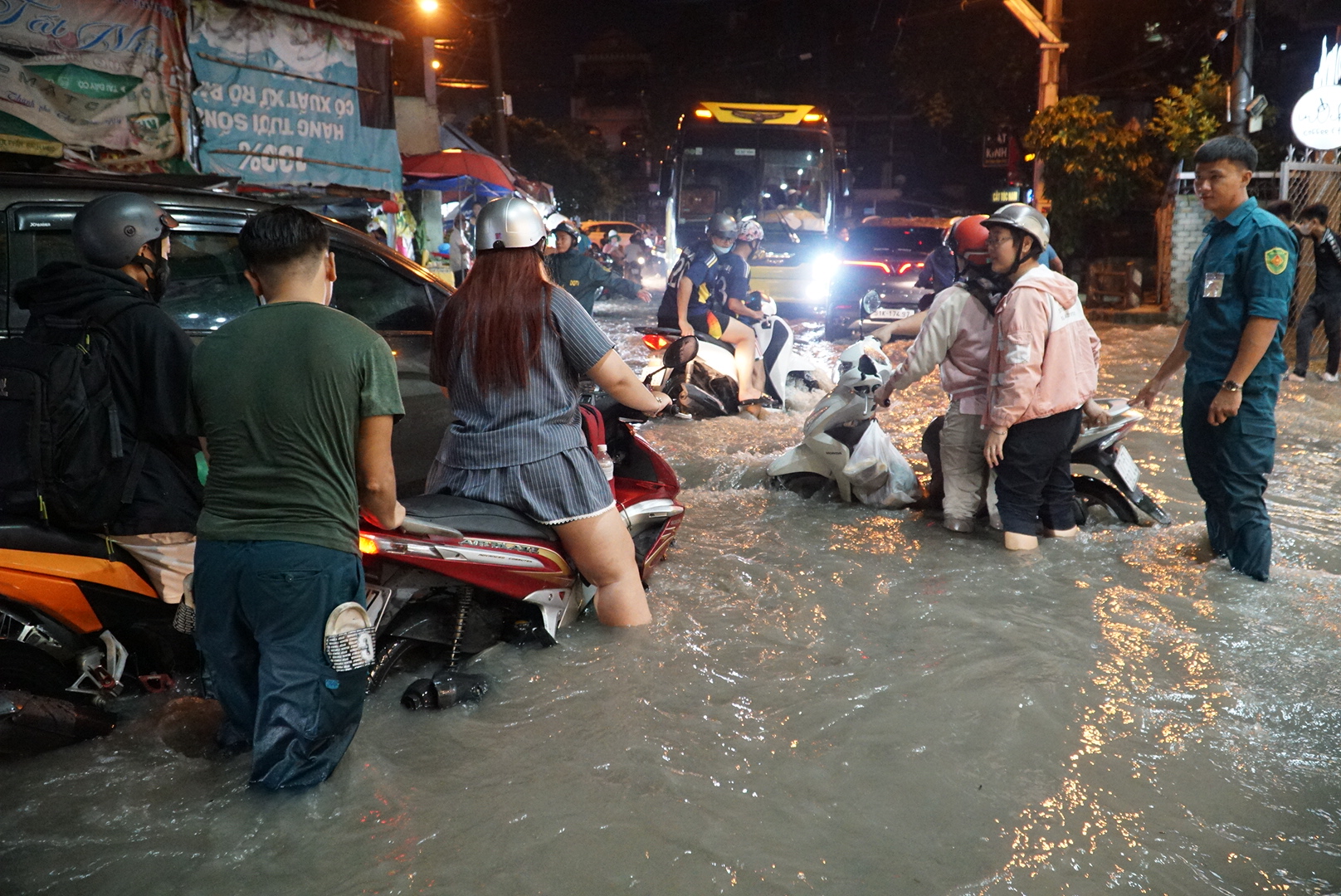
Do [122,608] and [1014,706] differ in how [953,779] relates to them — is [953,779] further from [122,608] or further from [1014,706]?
[122,608]

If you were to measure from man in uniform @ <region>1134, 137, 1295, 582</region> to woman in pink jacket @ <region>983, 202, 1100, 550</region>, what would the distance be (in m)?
0.49

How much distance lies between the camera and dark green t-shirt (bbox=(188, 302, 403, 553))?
246cm

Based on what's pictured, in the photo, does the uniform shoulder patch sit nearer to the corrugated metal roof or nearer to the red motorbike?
the red motorbike

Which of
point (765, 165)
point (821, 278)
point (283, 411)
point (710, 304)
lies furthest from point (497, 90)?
point (283, 411)

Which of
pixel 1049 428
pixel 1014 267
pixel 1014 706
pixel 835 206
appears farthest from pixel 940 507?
pixel 835 206

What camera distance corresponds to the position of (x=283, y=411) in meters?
2.47

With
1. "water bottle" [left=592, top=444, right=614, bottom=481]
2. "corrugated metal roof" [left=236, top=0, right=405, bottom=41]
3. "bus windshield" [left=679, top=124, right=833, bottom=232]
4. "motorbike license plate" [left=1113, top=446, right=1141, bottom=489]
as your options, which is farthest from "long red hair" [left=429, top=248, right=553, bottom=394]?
"bus windshield" [left=679, top=124, right=833, bottom=232]

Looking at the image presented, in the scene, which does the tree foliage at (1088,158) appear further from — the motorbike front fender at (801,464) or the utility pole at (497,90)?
the motorbike front fender at (801,464)

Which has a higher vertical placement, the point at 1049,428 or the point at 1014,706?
the point at 1049,428

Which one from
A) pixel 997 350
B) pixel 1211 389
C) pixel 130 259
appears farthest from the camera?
pixel 997 350

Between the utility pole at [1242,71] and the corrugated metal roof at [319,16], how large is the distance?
10.2 metres

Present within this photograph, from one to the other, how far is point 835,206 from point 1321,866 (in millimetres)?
14726

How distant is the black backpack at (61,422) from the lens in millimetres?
2738

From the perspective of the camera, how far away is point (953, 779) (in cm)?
291
